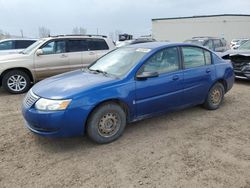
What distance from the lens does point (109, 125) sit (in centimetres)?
404

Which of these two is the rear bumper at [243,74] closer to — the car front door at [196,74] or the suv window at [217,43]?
the car front door at [196,74]

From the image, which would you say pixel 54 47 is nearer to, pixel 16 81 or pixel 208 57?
pixel 16 81

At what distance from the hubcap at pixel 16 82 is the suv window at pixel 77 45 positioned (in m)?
1.73

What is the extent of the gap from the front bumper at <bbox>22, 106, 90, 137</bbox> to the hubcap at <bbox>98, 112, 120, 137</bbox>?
31 cm

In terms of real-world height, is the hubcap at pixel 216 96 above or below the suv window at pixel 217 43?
below

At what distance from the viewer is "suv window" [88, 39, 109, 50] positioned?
8609 mm

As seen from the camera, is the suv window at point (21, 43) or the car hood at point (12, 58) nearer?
the car hood at point (12, 58)

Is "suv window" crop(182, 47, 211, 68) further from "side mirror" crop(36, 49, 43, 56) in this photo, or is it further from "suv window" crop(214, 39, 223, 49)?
"suv window" crop(214, 39, 223, 49)

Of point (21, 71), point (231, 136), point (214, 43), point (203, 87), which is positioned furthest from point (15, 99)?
point (214, 43)

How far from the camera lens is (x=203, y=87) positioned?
520cm

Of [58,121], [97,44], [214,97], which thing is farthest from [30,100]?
[97,44]

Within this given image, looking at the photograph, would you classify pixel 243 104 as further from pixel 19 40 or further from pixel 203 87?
pixel 19 40

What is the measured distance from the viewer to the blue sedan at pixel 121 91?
144 inches

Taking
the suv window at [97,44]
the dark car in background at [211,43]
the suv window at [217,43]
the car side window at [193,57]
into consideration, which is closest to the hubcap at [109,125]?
the car side window at [193,57]
